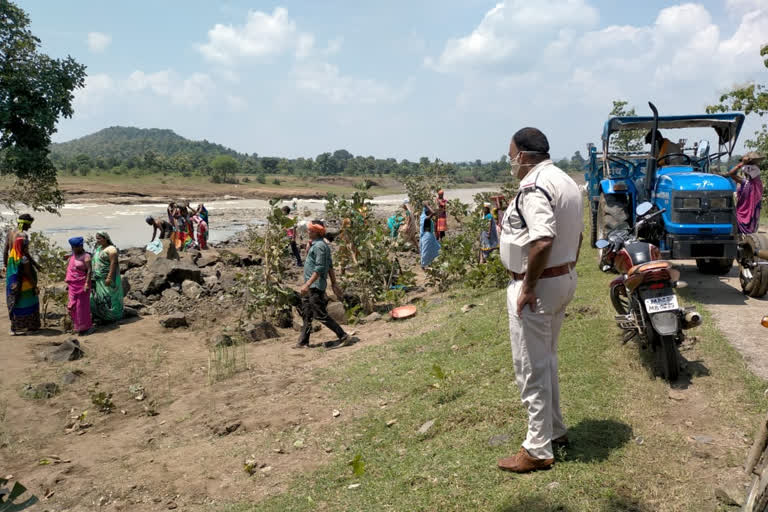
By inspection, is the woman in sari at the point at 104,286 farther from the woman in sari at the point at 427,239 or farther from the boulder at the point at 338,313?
the woman in sari at the point at 427,239

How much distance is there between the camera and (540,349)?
3.30 m

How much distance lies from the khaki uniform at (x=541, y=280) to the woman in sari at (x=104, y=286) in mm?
8011

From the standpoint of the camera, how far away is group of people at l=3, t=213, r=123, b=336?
902 centimetres

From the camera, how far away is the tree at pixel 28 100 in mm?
12617

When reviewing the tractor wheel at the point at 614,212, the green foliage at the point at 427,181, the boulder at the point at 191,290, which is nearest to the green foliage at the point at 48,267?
the boulder at the point at 191,290

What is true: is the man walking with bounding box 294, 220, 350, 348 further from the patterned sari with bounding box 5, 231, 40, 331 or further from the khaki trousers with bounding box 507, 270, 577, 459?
the patterned sari with bounding box 5, 231, 40, 331

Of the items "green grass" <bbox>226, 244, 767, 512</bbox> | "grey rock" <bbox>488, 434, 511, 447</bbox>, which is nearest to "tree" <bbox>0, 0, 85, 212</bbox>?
"green grass" <bbox>226, 244, 767, 512</bbox>

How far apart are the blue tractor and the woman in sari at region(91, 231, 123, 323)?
7601 mm

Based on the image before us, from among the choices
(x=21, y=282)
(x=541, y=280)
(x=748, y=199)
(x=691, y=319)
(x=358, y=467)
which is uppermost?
(x=748, y=199)

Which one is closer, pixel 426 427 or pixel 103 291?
pixel 426 427

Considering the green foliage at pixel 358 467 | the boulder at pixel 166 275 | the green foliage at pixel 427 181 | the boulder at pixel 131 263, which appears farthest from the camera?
the green foliage at pixel 427 181

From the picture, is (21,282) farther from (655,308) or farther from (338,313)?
(655,308)

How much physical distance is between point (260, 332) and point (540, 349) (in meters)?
6.10

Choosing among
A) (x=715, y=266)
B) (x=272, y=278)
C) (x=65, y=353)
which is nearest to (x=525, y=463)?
(x=715, y=266)
